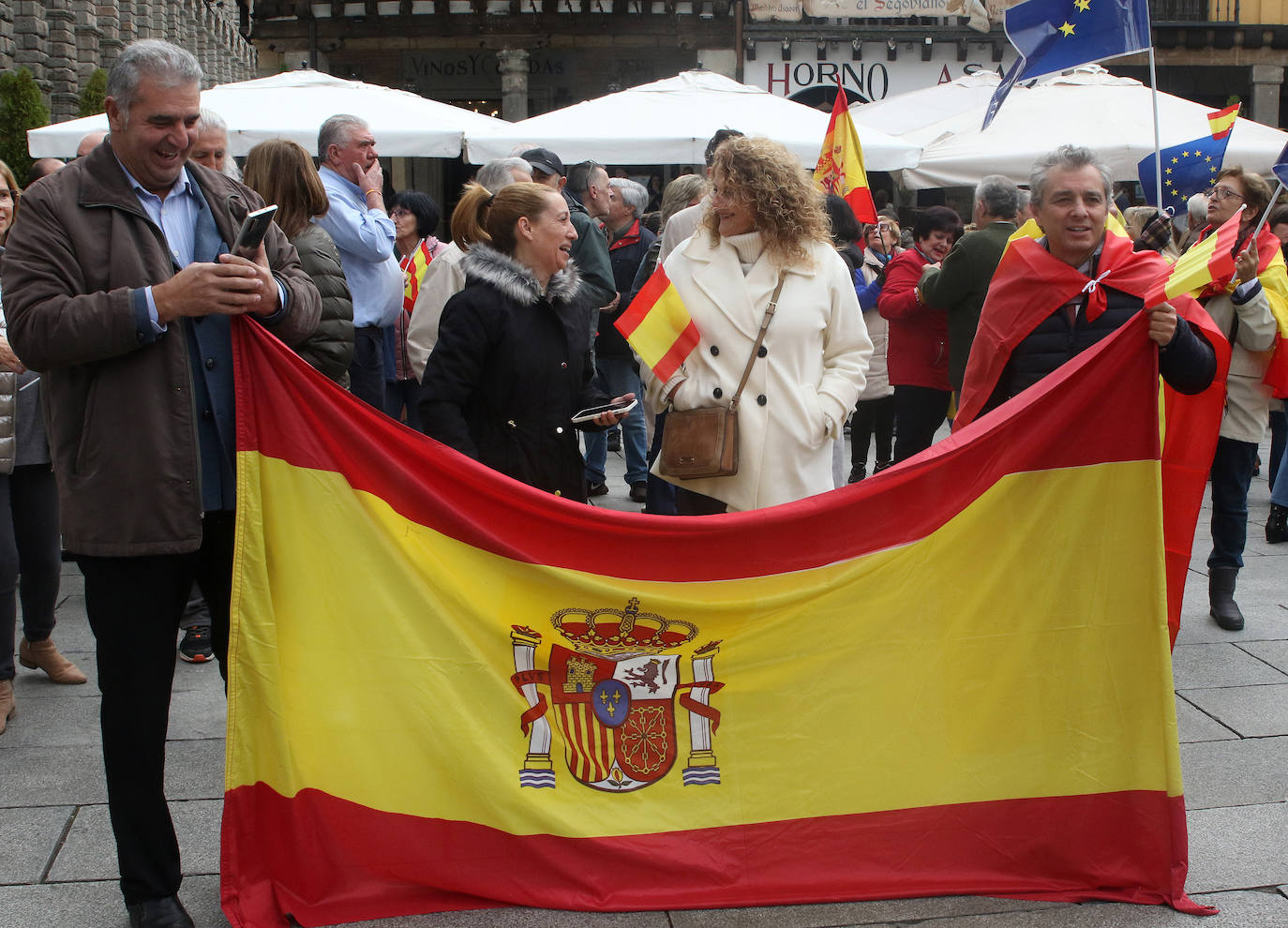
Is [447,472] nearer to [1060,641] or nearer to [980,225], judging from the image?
[1060,641]

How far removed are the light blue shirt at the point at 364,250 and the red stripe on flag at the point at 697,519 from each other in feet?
Result: 8.24

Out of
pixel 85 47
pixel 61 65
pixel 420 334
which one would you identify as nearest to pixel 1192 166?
pixel 420 334

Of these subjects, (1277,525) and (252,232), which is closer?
(252,232)

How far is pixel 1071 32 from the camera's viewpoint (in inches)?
202

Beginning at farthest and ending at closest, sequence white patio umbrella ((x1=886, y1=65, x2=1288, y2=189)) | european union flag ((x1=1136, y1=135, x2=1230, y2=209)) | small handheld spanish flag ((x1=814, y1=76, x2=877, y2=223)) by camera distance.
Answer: white patio umbrella ((x1=886, y1=65, x2=1288, y2=189)) < small handheld spanish flag ((x1=814, y1=76, x2=877, y2=223)) < european union flag ((x1=1136, y1=135, x2=1230, y2=209))

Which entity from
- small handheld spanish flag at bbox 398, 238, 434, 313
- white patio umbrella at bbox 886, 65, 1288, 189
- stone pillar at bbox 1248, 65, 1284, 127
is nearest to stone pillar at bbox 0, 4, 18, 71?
white patio umbrella at bbox 886, 65, 1288, 189

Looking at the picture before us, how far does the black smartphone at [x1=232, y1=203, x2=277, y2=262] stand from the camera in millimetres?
2797

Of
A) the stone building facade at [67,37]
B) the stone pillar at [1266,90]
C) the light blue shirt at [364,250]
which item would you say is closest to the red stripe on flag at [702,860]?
the light blue shirt at [364,250]

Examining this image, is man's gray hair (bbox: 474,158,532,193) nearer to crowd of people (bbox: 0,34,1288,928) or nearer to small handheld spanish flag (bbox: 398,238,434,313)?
crowd of people (bbox: 0,34,1288,928)

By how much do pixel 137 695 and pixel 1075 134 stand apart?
11.1 m

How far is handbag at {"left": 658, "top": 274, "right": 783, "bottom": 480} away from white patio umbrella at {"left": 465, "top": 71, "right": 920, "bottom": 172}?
702 centimetres

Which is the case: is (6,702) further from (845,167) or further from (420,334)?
(845,167)

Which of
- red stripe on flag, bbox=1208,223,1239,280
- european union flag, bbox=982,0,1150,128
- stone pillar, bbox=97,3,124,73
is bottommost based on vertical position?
red stripe on flag, bbox=1208,223,1239,280

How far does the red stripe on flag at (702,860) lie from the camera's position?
304 cm
